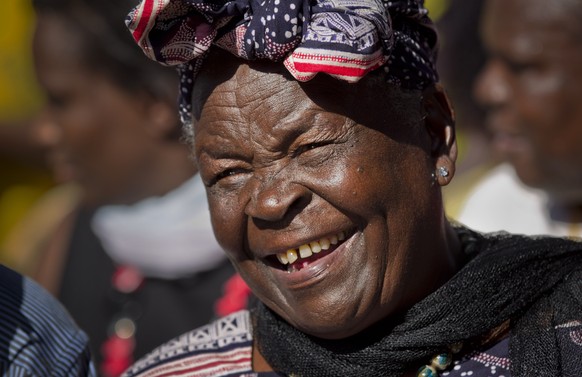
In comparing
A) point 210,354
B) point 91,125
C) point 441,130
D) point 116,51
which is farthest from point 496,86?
point 210,354

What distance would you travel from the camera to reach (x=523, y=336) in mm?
2893

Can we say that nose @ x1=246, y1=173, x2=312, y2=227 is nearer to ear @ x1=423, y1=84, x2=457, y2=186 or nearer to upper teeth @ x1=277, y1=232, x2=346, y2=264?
upper teeth @ x1=277, y1=232, x2=346, y2=264

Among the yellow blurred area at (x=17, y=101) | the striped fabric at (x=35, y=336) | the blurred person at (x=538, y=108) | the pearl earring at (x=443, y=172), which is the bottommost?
the yellow blurred area at (x=17, y=101)

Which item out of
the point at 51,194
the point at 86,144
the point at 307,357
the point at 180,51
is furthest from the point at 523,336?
the point at 51,194

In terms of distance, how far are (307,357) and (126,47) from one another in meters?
3.15

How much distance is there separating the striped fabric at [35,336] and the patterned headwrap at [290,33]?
883 mm

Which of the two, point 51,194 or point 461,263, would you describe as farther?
point 51,194

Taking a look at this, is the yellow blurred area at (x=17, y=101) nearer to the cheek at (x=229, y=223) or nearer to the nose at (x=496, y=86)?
the nose at (x=496, y=86)

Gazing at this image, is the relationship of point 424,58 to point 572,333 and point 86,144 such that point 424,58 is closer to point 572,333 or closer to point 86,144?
point 572,333

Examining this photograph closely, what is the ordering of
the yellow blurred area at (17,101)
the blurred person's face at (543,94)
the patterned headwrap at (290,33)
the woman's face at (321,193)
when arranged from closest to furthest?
1. the patterned headwrap at (290,33)
2. the woman's face at (321,193)
3. the blurred person's face at (543,94)
4. the yellow blurred area at (17,101)

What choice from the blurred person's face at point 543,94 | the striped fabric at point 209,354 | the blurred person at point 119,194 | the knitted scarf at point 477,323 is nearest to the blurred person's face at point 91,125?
the blurred person at point 119,194

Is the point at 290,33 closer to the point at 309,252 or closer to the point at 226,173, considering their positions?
the point at 226,173

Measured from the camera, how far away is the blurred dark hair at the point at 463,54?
20.4 ft

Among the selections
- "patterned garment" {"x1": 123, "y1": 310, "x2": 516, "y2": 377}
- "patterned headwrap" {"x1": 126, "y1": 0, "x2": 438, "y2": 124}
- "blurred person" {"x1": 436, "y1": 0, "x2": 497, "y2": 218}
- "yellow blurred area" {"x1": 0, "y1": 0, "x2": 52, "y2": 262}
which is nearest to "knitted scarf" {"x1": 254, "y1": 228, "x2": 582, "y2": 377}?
"patterned garment" {"x1": 123, "y1": 310, "x2": 516, "y2": 377}
